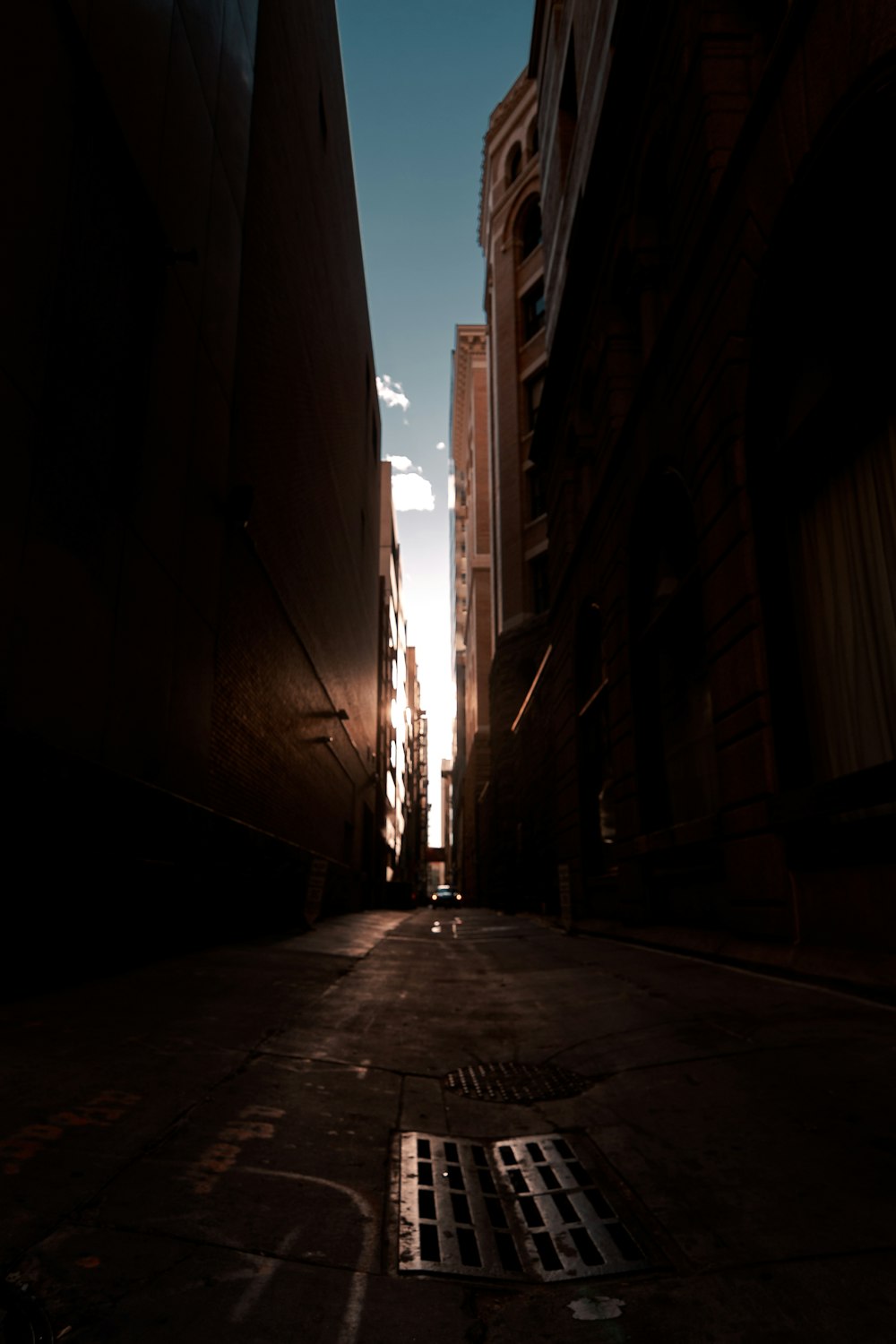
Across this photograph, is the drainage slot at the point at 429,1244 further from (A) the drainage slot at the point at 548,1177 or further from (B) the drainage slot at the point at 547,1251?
(A) the drainage slot at the point at 548,1177

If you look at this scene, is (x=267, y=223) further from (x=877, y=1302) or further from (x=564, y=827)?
(x=877, y=1302)

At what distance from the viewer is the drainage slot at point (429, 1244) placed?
240cm

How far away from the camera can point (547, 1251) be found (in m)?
2.48

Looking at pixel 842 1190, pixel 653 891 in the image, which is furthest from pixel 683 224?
pixel 842 1190

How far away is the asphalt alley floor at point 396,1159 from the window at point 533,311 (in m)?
32.3

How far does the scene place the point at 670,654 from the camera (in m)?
11.3

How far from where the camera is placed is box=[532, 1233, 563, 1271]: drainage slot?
7.83 feet

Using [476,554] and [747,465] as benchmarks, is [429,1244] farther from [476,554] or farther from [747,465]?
[476,554]

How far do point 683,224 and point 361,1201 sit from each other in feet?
33.1

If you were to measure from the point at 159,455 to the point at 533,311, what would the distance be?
29.4 meters

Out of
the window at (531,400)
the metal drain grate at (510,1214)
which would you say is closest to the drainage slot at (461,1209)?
the metal drain grate at (510,1214)

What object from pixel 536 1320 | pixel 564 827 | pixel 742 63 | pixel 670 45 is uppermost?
pixel 670 45

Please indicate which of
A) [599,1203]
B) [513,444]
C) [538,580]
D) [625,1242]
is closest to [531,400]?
[513,444]

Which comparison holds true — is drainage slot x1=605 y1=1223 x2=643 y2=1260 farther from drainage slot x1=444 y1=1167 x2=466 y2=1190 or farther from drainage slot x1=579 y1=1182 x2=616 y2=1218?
drainage slot x1=444 y1=1167 x2=466 y2=1190
